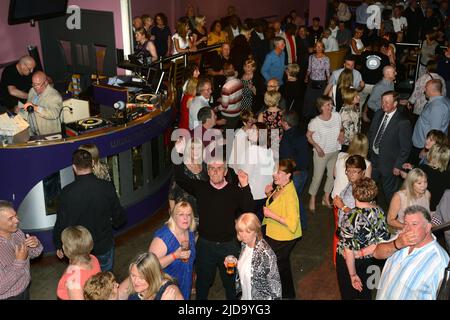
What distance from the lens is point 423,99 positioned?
7203 millimetres

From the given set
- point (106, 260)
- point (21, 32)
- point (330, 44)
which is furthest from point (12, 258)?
point (330, 44)

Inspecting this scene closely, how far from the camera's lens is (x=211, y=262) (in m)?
4.28

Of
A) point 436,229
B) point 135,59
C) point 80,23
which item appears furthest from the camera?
point 80,23

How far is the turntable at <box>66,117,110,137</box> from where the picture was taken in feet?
17.5

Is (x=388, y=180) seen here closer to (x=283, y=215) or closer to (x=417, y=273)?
(x=283, y=215)

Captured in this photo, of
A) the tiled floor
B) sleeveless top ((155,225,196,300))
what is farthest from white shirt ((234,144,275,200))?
sleeveless top ((155,225,196,300))

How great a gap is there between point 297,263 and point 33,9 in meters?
5.44

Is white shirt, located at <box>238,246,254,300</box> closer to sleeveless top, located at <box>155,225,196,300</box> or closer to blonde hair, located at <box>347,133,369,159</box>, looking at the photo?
sleeveless top, located at <box>155,225,196,300</box>

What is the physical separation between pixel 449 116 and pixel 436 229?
274 centimetres

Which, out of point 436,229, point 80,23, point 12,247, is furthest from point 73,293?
point 80,23

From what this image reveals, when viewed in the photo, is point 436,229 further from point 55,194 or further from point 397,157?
point 55,194

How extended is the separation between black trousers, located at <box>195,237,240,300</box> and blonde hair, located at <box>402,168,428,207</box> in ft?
4.62

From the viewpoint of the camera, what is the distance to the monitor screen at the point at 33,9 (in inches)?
300

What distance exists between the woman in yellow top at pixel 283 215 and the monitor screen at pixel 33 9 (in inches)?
199
